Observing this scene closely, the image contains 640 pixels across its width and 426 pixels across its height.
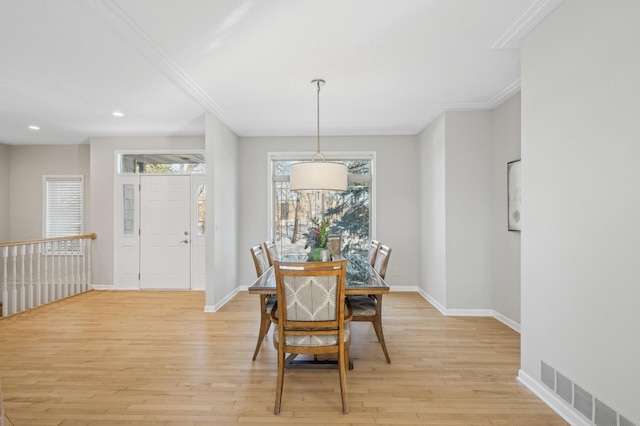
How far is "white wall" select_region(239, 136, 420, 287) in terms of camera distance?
5484 mm

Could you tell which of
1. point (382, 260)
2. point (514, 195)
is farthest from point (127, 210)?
point (514, 195)

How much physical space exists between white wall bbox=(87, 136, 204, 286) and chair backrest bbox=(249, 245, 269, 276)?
10.2ft

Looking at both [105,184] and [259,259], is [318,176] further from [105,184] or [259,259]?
[105,184]

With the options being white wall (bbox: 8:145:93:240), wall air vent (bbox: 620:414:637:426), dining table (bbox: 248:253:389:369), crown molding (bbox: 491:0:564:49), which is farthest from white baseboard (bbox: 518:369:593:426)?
white wall (bbox: 8:145:93:240)

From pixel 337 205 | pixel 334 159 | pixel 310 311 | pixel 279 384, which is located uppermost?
pixel 334 159

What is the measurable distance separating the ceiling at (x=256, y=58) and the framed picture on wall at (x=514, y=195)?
0.86 m

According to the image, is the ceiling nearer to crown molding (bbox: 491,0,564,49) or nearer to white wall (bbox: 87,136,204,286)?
crown molding (bbox: 491,0,564,49)

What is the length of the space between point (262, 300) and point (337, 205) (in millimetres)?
3008

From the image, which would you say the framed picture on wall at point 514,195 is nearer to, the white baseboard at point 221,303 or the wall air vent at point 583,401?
the wall air vent at point 583,401

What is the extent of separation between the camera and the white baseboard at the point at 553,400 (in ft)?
6.50

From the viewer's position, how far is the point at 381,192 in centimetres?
552

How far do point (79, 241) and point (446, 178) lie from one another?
20.0ft

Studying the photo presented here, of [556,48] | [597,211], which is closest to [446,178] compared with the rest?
A: [556,48]

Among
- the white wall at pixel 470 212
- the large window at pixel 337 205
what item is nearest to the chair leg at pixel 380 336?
the white wall at pixel 470 212
